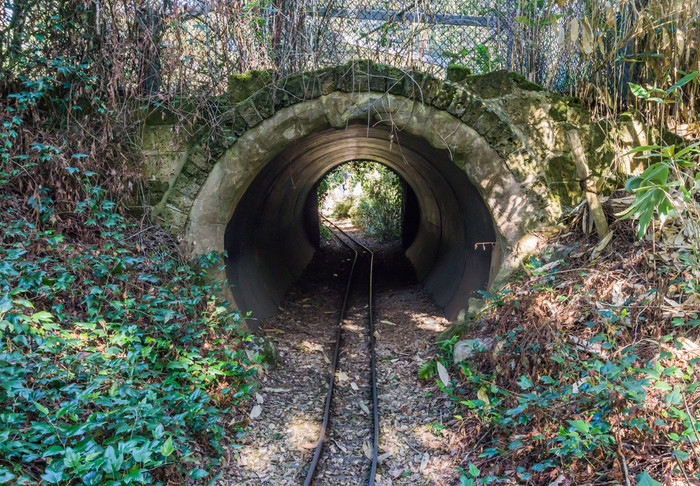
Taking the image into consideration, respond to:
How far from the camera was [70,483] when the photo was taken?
2791 millimetres

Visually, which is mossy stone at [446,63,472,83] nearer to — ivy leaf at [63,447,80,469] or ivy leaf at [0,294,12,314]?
ivy leaf at [0,294,12,314]

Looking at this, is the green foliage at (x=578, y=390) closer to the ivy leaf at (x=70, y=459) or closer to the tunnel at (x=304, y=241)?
the tunnel at (x=304, y=241)

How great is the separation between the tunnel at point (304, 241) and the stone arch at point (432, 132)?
1.33 ft

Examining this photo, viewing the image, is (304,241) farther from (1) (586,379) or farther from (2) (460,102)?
(1) (586,379)

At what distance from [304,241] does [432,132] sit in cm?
763

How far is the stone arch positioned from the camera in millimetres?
5465

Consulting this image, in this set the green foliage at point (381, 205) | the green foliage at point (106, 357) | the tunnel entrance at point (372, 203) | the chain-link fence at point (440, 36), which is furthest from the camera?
the green foliage at point (381, 205)

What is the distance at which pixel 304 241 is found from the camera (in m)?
12.8

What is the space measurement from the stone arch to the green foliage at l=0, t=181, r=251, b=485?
2.86 ft

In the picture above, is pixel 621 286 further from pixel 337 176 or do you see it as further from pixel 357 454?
pixel 337 176

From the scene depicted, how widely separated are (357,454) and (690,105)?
191 inches

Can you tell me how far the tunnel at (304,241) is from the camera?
6.54 metres

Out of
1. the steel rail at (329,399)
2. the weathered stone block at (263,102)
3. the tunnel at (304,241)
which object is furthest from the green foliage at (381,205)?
the weathered stone block at (263,102)

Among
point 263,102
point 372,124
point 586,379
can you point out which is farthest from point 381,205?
point 586,379
